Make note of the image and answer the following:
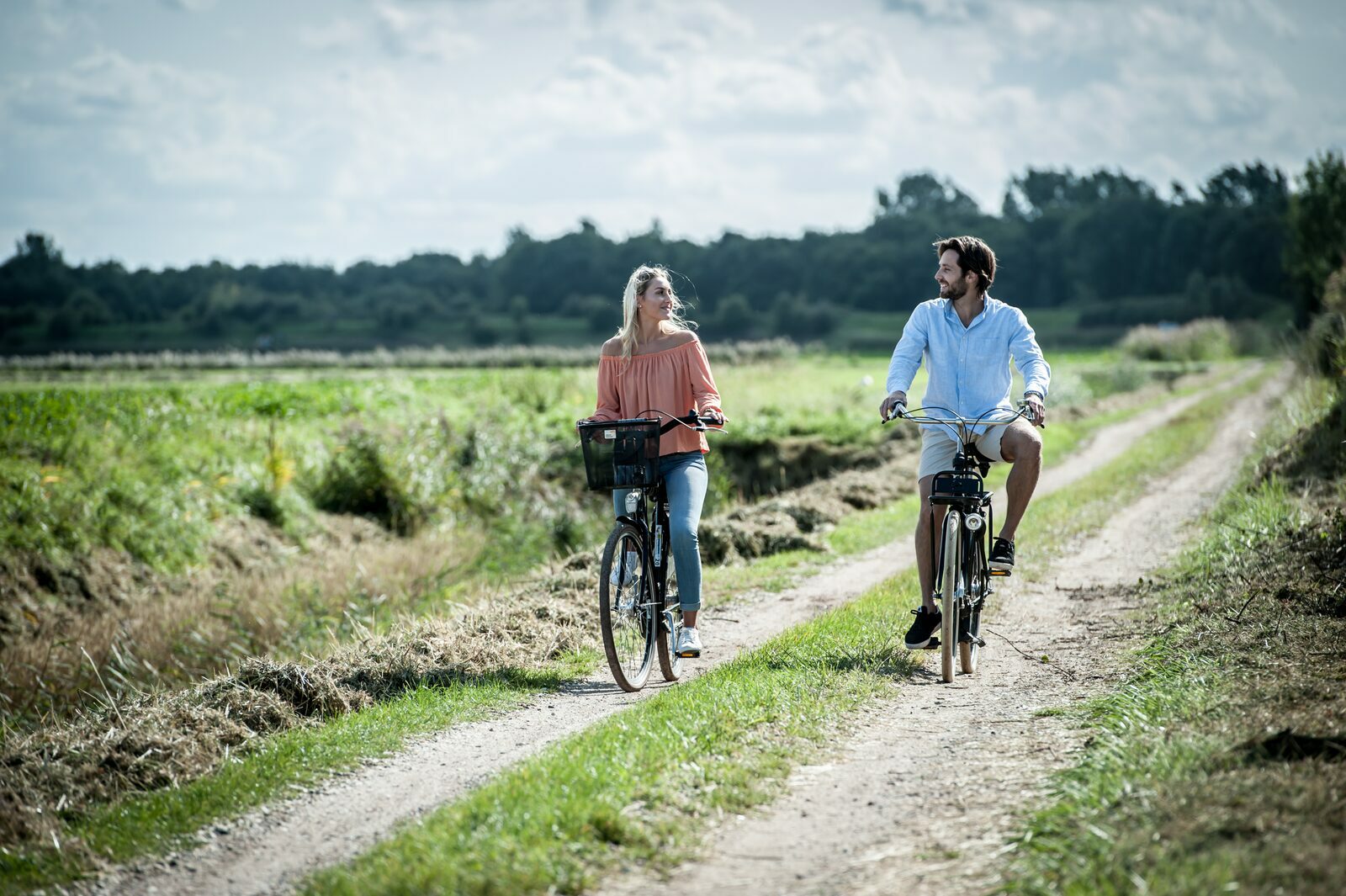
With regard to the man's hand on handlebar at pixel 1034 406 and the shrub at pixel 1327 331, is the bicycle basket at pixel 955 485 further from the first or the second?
the shrub at pixel 1327 331

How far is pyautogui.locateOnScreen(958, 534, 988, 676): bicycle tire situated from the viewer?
6.44 m

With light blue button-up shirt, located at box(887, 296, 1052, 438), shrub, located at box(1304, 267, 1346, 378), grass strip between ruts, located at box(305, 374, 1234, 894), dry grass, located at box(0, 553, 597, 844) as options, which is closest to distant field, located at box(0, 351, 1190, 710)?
dry grass, located at box(0, 553, 597, 844)

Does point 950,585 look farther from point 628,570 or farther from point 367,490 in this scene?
point 367,490

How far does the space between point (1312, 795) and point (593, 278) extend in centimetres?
10926

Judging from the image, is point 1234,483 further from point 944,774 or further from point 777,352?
point 777,352

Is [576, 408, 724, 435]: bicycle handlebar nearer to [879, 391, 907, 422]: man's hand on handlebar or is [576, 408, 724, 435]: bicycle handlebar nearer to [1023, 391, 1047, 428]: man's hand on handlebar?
[879, 391, 907, 422]: man's hand on handlebar

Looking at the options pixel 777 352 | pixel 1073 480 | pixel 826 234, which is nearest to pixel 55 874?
pixel 1073 480

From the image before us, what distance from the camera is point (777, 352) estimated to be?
42.7m

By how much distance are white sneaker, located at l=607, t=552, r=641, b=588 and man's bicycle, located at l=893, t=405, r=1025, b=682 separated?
173 centimetres

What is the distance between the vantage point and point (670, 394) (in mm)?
6812

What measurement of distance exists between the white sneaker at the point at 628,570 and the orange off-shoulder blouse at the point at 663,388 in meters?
0.66

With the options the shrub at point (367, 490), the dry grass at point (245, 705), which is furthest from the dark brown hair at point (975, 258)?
the shrub at point (367, 490)

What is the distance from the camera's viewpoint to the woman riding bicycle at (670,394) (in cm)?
669

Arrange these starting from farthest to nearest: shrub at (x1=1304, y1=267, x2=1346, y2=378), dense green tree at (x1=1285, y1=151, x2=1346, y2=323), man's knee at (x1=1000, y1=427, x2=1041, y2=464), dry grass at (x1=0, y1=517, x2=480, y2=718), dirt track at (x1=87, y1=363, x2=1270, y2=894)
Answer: dense green tree at (x1=1285, y1=151, x2=1346, y2=323) → shrub at (x1=1304, y1=267, x2=1346, y2=378) → dry grass at (x1=0, y1=517, x2=480, y2=718) → man's knee at (x1=1000, y1=427, x2=1041, y2=464) → dirt track at (x1=87, y1=363, x2=1270, y2=894)
